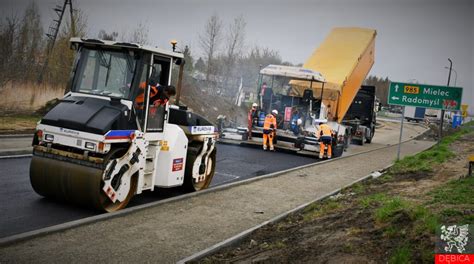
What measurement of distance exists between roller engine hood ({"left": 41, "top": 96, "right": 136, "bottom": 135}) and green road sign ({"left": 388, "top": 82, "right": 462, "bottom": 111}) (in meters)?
11.0

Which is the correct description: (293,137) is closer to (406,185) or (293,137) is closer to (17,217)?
(406,185)

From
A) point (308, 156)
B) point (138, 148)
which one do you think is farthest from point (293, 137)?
point (138, 148)

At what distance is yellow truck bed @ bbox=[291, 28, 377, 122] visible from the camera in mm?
19844

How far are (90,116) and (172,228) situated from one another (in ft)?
7.22

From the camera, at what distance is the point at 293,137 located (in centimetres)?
1806

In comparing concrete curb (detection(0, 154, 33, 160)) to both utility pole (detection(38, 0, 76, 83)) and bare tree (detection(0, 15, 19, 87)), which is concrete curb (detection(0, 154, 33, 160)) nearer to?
bare tree (detection(0, 15, 19, 87))

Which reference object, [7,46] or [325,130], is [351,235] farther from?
[7,46]

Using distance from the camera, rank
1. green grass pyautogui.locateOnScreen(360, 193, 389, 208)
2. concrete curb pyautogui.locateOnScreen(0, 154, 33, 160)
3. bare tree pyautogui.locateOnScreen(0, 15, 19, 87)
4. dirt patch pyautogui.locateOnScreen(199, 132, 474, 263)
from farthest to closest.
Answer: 1. bare tree pyautogui.locateOnScreen(0, 15, 19, 87)
2. concrete curb pyautogui.locateOnScreen(0, 154, 33, 160)
3. green grass pyautogui.locateOnScreen(360, 193, 389, 208)
4. dirt patch pyautogui.locateOnScreen(199, 132, 474, 263)

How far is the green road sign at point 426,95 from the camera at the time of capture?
15.2 metres

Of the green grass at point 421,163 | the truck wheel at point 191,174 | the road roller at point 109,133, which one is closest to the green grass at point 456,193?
the green grass at point 421,163

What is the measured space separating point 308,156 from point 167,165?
10.4 meters

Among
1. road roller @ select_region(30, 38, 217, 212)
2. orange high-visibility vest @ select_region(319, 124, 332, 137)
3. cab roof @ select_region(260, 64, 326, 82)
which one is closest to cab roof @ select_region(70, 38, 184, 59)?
road roller @ select_region(30, 38, 217, 212)

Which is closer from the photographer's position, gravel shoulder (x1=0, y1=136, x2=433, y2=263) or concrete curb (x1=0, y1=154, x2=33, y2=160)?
gravel shoulder (x1=0, y1=136, x2=433, y2=263)

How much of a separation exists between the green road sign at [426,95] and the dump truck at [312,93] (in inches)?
131
